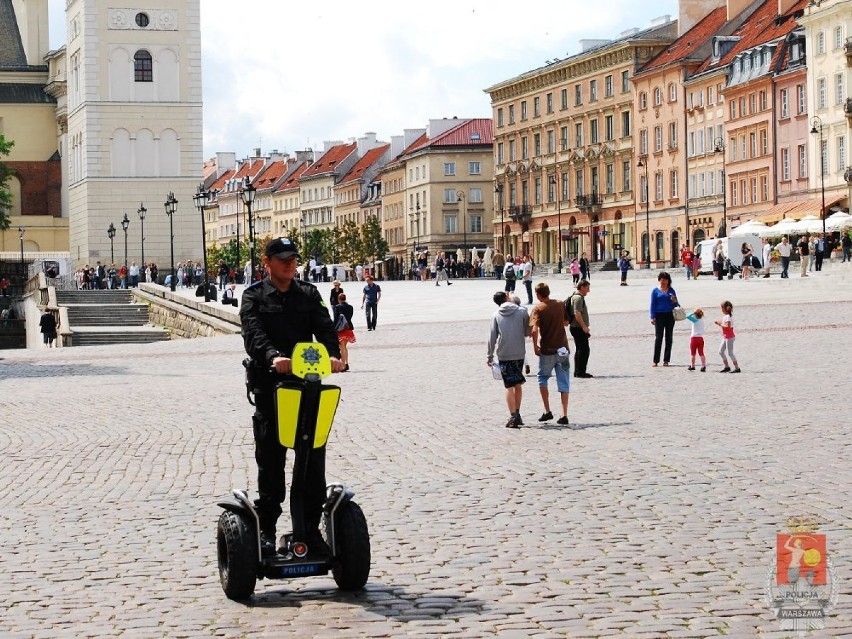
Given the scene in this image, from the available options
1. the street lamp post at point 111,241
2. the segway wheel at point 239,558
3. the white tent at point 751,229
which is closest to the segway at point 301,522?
the segway wheel at point 239,558

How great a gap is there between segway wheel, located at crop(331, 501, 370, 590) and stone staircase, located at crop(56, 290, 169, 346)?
1816 inches

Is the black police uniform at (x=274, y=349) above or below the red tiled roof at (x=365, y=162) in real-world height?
below

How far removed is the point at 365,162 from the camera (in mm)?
160000

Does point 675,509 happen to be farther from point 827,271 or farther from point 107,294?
point 107,294

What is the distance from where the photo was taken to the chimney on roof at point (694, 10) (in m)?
102

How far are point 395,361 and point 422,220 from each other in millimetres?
107806

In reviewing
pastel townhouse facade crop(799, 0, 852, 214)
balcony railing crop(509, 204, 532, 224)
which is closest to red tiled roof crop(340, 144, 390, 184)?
balcony railing crop(509, 204, 532, 224)

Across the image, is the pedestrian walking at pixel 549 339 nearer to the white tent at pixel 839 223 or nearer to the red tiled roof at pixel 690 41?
the white tent at pixel 839 223

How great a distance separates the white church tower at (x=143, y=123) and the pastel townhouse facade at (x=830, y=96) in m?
30.9

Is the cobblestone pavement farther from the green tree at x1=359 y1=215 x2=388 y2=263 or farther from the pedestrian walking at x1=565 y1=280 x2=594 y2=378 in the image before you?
the green tree at x1=359 y1=215 x2=388 y2=263

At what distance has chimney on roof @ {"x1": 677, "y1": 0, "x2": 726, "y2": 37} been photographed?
10231 cm

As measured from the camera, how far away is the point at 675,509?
1120 centimetres

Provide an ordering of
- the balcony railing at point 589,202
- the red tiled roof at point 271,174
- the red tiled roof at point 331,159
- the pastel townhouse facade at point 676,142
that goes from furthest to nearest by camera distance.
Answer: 1. the red tiled roof at point 271,174
2. the red tiled roof at point 331,159
3. the balcony railing at point 589,202
4. the pastel townhouse facade at point 676,142

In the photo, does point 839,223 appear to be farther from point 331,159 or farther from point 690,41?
point 331,159
